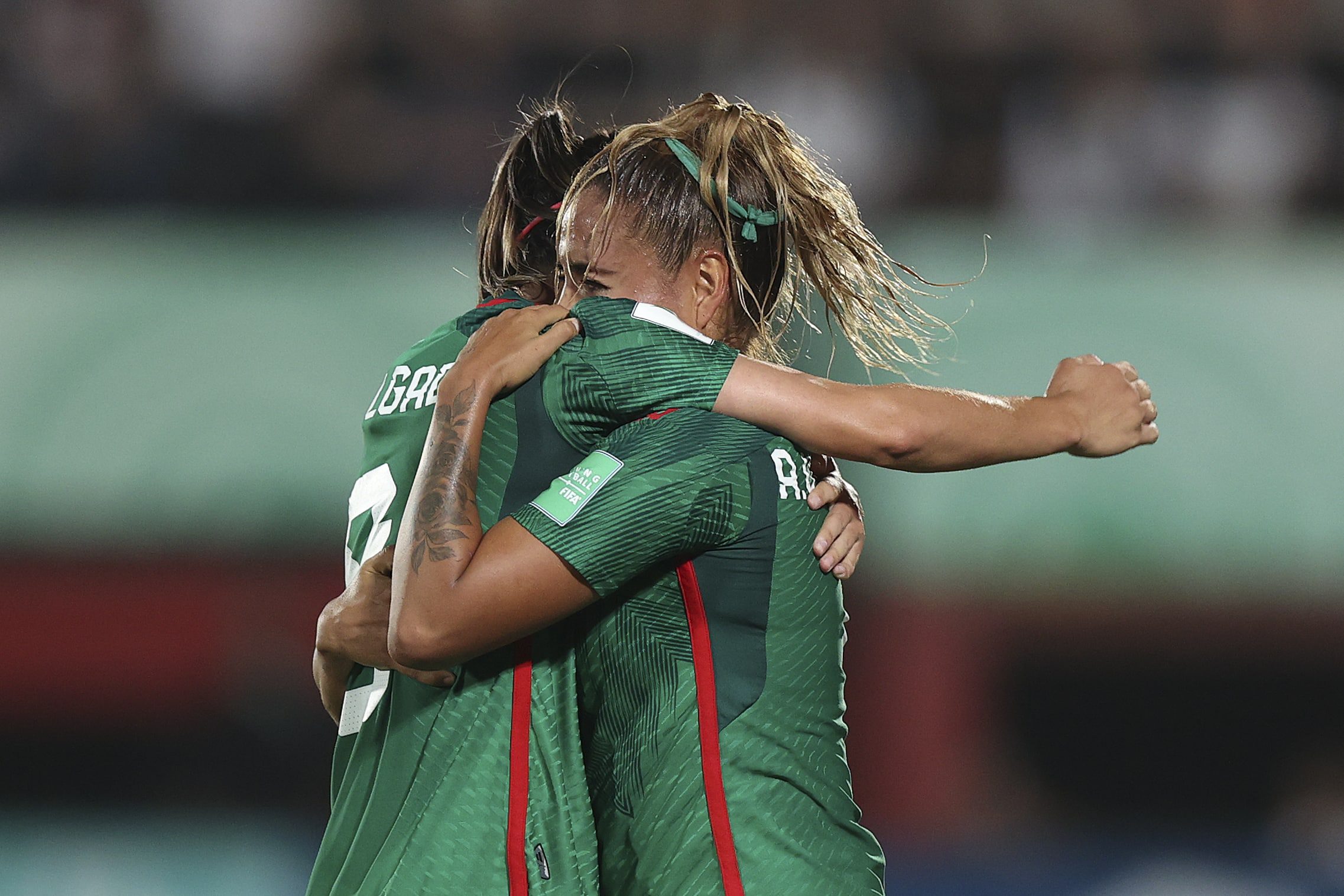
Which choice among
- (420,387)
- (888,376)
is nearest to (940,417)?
(420,387)

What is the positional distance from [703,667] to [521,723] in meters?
0.24

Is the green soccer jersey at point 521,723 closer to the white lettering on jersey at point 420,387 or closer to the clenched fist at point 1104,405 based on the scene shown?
the white lettering on jersey at point 420,387

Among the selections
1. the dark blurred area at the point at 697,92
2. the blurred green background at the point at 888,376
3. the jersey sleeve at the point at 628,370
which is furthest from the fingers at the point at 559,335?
the dark blurred area at the point at 697,92

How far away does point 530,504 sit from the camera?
1596 mm

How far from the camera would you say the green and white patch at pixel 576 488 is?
156 centimetres

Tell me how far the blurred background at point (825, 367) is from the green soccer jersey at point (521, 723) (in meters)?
4.21

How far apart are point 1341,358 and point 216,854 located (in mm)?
5349

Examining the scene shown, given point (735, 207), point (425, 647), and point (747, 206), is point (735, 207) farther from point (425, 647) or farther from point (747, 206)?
point (425, 647)

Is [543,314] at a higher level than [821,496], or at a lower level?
higher

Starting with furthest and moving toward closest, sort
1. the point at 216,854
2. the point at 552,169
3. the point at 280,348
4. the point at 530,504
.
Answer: the point at 280,348 < the point at 216,854 < the point at 552,169 < the point at 530,504

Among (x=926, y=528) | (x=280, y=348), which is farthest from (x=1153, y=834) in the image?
(x=280, y=348)

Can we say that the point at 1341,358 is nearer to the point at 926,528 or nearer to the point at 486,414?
the point at 926,528

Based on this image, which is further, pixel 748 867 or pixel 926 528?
pixel 926 528

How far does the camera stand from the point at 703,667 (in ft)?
5.35
